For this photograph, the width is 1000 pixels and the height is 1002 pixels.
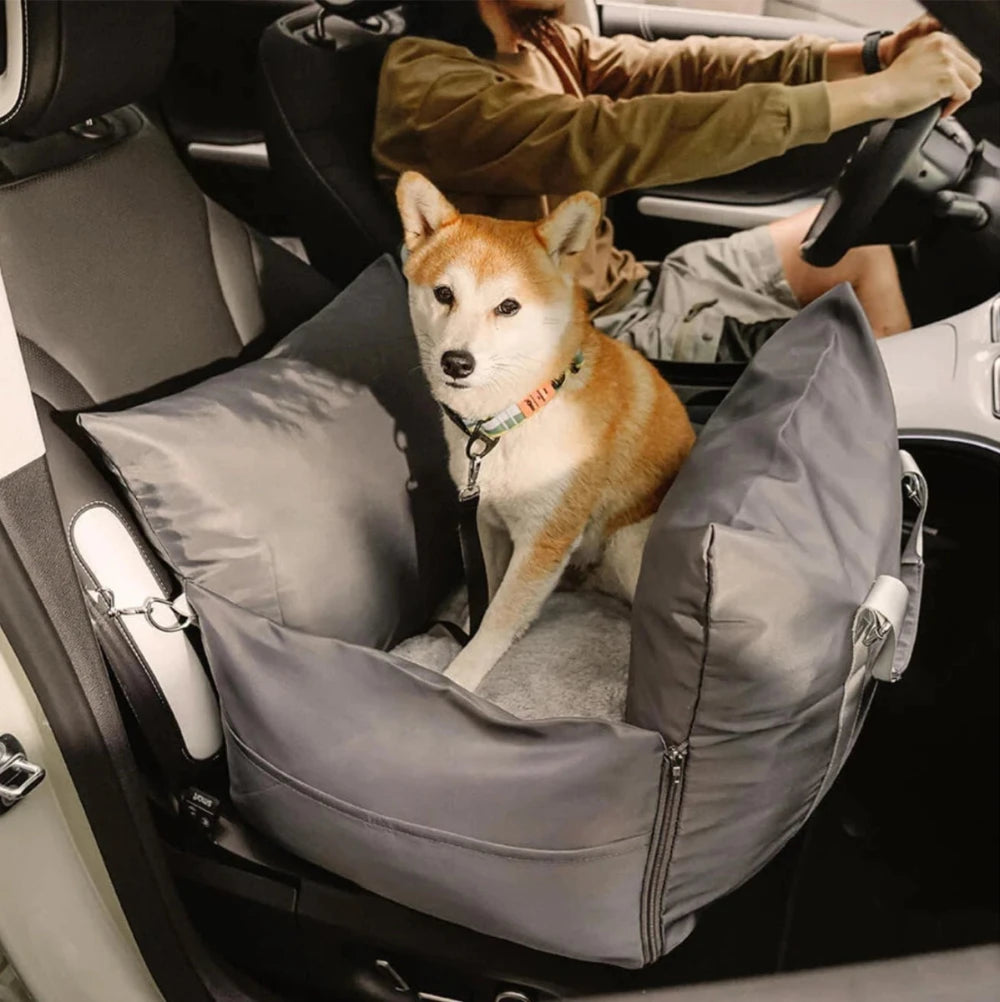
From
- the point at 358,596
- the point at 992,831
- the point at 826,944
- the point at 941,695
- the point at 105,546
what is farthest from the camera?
the point at 941,695

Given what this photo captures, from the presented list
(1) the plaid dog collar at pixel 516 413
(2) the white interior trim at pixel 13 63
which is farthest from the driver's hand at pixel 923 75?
(2) the white interior trim at pixel 13 63

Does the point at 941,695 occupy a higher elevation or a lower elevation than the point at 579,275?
lower

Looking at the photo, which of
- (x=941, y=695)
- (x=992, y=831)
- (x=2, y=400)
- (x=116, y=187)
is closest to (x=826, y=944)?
(x=992, y=831)

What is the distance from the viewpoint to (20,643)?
758 mm

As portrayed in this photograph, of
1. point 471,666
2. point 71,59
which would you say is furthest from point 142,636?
point 71,59

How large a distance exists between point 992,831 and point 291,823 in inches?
38.3

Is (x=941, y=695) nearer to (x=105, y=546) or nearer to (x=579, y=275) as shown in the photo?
(x=579, y=275)

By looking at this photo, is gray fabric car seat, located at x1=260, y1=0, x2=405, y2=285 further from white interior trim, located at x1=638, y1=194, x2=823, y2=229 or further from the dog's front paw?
the dog's front paw

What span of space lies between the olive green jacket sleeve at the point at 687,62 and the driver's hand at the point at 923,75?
0.09 metres

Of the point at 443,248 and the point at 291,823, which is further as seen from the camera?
the point at 443,248

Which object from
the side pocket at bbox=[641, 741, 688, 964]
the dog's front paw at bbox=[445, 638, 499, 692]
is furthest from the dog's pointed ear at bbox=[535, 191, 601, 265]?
the side pocket at bbox=[641, 741, 688, 964]

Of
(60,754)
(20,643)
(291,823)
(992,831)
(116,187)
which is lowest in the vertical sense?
(992,831)

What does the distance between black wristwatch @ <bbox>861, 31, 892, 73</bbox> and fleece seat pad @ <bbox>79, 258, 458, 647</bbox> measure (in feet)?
2.22

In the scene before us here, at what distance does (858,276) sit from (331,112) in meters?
0.79
